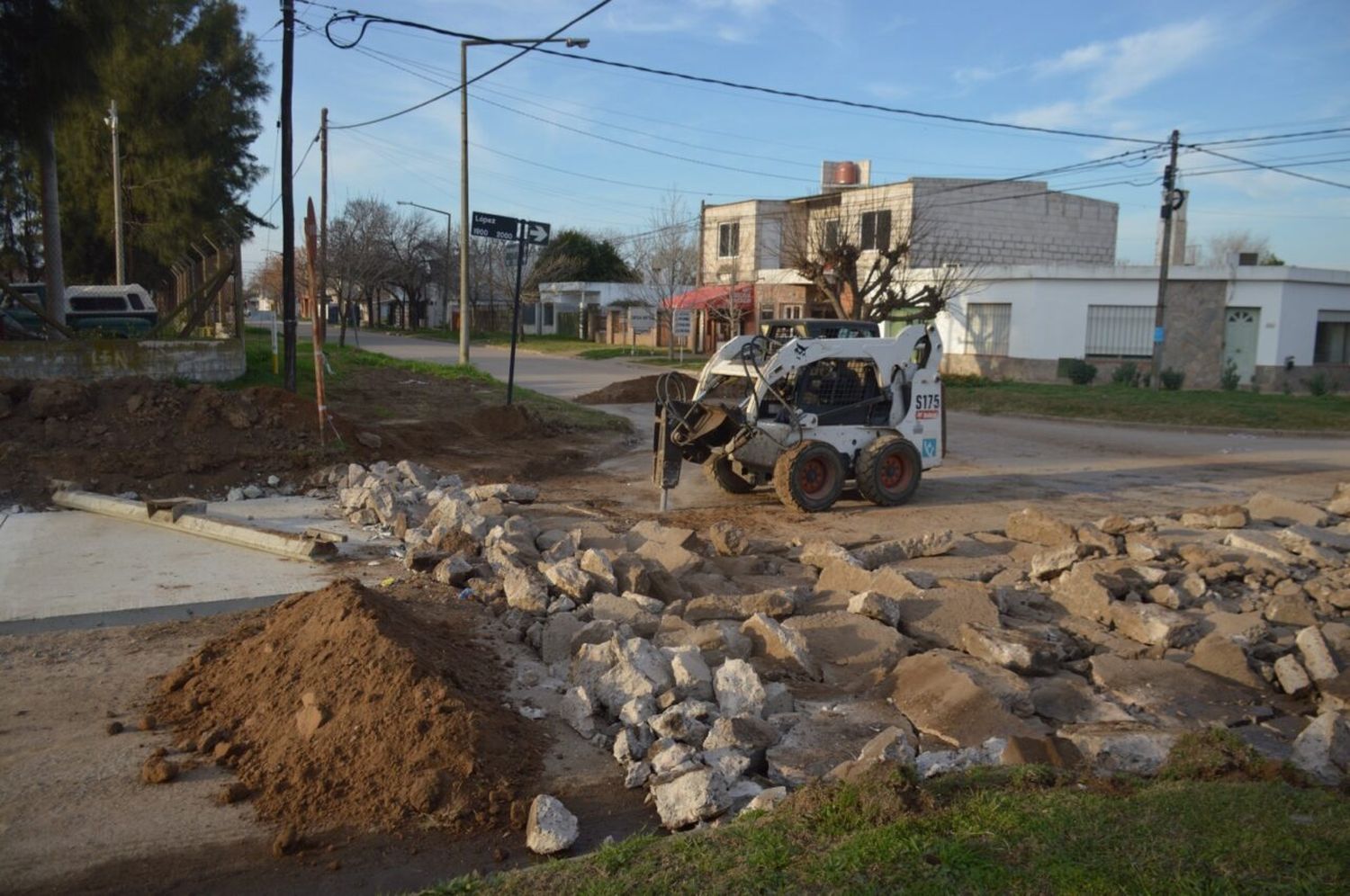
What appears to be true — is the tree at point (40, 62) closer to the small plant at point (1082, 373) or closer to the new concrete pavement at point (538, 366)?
the new concrete pavement at point (538, 366)

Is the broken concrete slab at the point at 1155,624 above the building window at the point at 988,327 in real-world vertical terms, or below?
below

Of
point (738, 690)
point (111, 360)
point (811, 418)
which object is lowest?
point (738, 690)

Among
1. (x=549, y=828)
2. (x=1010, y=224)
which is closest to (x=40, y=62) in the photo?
(x=549, y=828)

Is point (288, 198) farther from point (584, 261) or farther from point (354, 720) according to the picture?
point (584, 261)

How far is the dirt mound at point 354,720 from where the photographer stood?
4734 mm

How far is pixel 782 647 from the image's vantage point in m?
6.65

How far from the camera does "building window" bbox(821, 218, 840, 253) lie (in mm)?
34594

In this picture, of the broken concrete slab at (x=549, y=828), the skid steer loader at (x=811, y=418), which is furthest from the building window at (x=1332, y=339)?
the broken concrete slab at (x=549, y=828)

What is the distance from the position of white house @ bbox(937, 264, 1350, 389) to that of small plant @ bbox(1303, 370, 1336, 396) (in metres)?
0.45

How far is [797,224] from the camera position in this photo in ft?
138

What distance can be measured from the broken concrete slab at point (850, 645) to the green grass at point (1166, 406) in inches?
709

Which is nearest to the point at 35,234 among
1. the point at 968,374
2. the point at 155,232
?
the point at 155,232

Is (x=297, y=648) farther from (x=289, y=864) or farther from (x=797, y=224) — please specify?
(x=797, y=224)

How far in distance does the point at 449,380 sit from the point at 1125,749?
70.4 feet
